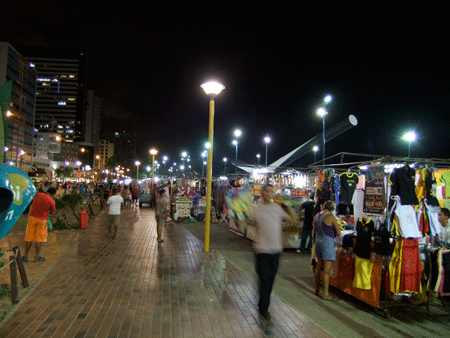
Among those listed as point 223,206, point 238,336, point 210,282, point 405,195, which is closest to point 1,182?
point 238,336

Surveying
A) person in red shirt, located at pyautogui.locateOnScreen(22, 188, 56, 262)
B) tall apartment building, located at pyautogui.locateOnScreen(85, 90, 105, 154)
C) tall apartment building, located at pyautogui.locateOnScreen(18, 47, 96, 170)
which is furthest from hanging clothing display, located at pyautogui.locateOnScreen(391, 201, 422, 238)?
tall apartment building, located at pyautogui.locateOnScreen(85, 90, 105, 154)

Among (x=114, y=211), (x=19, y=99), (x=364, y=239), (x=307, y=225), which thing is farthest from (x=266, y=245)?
(x=19, y=99)

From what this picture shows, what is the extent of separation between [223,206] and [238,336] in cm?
1237

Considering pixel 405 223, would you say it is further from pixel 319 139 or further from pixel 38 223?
pixel 319 139

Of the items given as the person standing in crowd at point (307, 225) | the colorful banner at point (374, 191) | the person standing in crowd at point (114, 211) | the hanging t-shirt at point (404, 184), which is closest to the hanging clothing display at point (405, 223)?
the hanging t-shirt at point (404, 184)

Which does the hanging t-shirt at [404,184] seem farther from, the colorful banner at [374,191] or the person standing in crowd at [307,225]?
the person standing in crowd at [307,225]

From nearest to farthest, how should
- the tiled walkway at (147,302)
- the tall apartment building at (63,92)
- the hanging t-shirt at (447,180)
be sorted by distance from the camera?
the tiled walkway at (147,302) → the hanging t-shirt at (447,180) → the tall apartment building at (63,92)

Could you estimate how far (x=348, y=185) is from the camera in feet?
22.6

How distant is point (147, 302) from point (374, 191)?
4.40 meters

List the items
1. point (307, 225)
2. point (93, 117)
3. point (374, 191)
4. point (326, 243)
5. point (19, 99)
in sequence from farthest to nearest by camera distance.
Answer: point (93, 117)
point (19, 99)
point (307, 225)
point (374, 191)
point (326, 243)

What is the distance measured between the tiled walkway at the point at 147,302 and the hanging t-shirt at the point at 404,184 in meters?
2.52

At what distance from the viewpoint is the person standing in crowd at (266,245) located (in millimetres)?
4270

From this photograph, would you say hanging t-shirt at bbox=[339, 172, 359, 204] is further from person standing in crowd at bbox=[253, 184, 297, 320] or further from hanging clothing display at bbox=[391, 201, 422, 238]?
person standing in crowd at bbox=[253, 184, 297, 320]

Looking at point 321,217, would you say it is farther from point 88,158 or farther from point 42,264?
point 88,158
